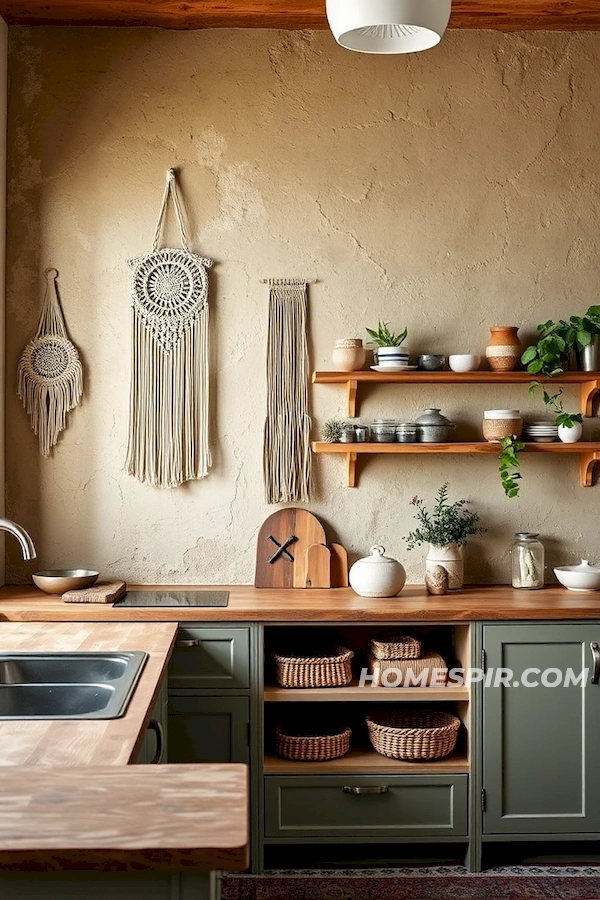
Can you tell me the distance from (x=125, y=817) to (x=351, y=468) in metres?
2.34

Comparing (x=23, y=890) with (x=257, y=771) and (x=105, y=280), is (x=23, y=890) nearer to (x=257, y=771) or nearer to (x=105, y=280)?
(x=257, y=771)

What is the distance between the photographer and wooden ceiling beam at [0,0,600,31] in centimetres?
356

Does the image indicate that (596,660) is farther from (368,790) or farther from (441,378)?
(441,378)

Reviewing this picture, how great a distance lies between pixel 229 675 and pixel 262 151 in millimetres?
1956

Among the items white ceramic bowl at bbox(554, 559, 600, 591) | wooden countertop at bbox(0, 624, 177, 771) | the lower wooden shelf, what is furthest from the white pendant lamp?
the lower wooden shelf

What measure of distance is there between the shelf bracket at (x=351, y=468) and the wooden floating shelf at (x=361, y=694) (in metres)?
0.81

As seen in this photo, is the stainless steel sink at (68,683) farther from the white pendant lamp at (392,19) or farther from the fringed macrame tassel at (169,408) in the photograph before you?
the white pendant lamp at (392,19)

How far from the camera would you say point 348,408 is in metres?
3.75

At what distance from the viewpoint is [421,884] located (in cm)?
320

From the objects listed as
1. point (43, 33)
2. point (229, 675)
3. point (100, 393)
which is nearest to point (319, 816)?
point (229, 675)

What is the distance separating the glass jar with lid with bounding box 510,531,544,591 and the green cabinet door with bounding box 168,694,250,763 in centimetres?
112

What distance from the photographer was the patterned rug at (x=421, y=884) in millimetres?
3098

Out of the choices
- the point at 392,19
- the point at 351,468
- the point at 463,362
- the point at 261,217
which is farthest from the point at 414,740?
the point at 392,19

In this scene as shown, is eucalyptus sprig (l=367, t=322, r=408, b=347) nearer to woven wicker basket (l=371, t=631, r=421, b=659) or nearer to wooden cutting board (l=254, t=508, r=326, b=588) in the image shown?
wooden cutting board (l=254, t=508, r=326, b=588)
